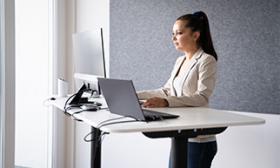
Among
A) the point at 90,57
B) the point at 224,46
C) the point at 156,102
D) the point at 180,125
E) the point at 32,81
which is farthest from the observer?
the point at 32,81

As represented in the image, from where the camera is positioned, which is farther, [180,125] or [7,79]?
[7,79]

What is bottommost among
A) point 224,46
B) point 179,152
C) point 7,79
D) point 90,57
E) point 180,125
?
point 179,152

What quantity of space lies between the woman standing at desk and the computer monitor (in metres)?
0.30

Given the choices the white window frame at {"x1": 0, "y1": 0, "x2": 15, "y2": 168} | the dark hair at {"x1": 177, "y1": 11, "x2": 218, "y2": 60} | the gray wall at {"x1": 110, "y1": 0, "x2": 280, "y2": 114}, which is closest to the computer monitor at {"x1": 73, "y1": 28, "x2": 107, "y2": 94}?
the dark hair at {"x1": 177, "y1": 11, "x2": 218, "y2": 60}

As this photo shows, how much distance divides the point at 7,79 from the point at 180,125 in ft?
5.49

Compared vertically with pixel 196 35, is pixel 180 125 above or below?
below

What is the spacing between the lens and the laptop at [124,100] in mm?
1419

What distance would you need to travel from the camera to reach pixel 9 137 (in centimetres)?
259

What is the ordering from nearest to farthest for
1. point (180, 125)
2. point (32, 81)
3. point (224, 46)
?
point (180, 125), point (224, 46), point (32, 81)

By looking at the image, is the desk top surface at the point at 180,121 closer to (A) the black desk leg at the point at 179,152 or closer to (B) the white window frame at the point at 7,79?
(A) the black desk leg at the point at 179,152

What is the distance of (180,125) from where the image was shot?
1.33 m

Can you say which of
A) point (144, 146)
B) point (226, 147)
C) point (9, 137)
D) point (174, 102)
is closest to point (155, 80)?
point (144, 146)

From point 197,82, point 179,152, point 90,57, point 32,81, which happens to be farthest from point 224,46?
point 32,81

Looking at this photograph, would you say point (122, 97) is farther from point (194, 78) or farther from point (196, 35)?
point (196, 35)
